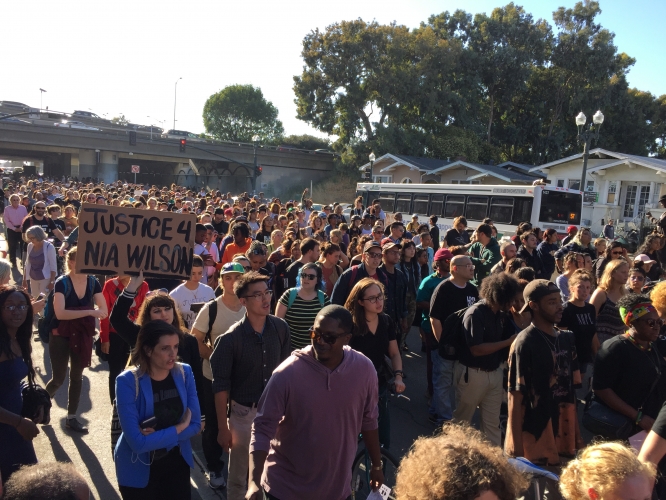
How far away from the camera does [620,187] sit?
29.6m

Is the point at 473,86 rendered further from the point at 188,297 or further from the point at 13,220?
the point at 188,297

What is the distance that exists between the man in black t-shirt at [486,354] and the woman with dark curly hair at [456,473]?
9.67ft

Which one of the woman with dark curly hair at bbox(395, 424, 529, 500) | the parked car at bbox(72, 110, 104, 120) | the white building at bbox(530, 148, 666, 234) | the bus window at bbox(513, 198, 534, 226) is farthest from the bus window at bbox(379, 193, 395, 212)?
the parked car at bbox(72, 110, 104, 120)

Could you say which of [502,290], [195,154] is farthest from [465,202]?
A: [195,154]

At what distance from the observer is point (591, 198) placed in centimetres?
2877

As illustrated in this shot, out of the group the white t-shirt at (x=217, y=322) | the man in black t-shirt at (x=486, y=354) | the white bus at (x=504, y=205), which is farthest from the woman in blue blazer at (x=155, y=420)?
the white bus at (x=504, y=205)

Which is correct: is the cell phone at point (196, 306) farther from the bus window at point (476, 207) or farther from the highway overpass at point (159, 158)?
the highway overpass at point (159, 158)

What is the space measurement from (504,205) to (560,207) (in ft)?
6.53

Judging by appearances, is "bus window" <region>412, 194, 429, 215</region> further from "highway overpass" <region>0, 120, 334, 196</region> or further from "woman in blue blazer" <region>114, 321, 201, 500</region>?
"woman in blue blazer" <region>114, 321, 201, 500</region>

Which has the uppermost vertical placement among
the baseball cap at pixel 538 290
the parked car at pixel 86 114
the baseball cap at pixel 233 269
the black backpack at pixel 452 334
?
the parked car at pixel 86 114

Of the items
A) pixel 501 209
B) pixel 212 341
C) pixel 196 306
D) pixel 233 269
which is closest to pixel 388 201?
pixel 501 209

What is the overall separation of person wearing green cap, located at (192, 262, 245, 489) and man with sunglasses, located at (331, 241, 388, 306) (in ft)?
4.29

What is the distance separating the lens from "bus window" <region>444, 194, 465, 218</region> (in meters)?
22.1

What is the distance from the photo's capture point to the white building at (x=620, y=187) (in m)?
27.8
